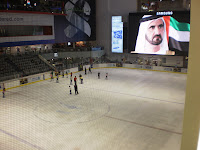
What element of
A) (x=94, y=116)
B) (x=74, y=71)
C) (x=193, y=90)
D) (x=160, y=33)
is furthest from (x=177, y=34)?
(x=193, y=90)

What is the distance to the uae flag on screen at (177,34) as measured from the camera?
73.1 feet

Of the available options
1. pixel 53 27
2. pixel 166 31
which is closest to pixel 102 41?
pixel 53 27

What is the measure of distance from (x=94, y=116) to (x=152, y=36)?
16.4 meters

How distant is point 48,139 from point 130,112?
4.87 m

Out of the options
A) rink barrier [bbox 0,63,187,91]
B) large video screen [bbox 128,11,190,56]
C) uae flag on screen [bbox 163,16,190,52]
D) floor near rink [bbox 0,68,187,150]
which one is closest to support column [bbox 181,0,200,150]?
floor near rink [bbox 0,68,187,150]

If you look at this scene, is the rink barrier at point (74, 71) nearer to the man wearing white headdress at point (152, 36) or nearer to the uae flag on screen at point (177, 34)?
the man wearing white headdress at point (152, 36)

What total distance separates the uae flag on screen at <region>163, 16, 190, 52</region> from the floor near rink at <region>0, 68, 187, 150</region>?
6.62 meters

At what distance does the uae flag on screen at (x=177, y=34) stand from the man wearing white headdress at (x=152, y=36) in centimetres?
48

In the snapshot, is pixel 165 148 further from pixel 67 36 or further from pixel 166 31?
pixel 67 36

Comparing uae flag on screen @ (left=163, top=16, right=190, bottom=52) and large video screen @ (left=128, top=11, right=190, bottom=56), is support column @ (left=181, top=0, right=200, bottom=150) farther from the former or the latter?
uae flag on screen @ (left=163, top=16, right=190, bottom=52)

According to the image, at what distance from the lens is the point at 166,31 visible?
2325 cm

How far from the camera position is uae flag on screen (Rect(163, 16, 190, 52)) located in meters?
22.3

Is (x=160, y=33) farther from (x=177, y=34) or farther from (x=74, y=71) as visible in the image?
(x=74, y=71)

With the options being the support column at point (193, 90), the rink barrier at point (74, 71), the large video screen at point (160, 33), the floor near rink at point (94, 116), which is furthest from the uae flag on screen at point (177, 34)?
the support column at point (193, 90)
